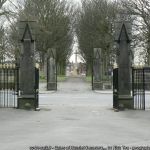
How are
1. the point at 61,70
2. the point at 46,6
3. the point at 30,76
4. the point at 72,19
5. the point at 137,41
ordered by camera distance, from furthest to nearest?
the point at 61,70, the point at 72,19, the point at 46,6, the point at 137,41, the point at 30,76

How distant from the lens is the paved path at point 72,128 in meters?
12.8

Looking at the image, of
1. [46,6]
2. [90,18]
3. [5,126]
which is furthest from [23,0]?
[5,126]

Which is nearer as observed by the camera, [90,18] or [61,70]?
[90,18]

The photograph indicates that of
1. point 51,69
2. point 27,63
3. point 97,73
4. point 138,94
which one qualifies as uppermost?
point 27,63

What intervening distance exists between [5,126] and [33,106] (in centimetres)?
701

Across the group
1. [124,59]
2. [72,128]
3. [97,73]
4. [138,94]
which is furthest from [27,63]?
[97,73]

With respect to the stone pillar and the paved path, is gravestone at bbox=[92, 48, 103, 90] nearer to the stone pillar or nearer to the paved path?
the stone pillar

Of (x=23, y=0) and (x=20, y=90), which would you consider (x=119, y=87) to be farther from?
(x=23, y=0)

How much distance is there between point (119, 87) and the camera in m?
24.3

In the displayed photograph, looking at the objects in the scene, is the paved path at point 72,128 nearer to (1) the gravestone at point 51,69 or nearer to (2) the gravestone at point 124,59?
(2) the gravestone at point 124,59

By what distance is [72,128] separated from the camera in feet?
51.7

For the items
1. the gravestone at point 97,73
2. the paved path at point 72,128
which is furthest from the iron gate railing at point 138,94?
the gravestone at point 97,73

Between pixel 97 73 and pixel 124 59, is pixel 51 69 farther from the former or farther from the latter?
pixel 124 59

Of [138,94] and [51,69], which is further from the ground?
[51,69]
